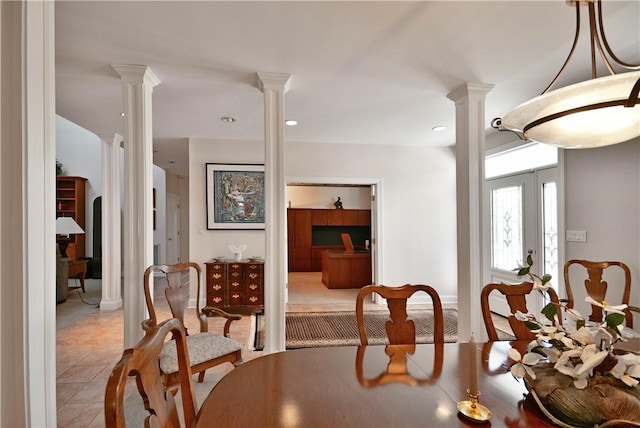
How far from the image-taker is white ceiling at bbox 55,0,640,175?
1.98 m

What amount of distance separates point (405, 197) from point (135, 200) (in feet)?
13.1

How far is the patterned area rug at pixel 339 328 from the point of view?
3602 mm

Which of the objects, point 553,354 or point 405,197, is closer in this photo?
point 553,354

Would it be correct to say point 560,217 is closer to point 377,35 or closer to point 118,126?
point 377,35

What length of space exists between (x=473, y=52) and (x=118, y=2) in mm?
2309

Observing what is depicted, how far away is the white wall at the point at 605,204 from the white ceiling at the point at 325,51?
78 cm

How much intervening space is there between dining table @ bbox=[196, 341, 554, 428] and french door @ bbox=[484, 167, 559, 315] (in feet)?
8.14

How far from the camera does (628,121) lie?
1.44 meters

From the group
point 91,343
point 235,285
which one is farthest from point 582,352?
point 235,285

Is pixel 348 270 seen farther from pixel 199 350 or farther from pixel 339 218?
pixel 199 350

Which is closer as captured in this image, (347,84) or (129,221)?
(129,221)

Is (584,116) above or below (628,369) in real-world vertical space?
above

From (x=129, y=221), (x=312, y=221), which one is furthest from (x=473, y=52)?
(x=312, y=221)

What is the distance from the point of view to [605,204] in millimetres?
3080
